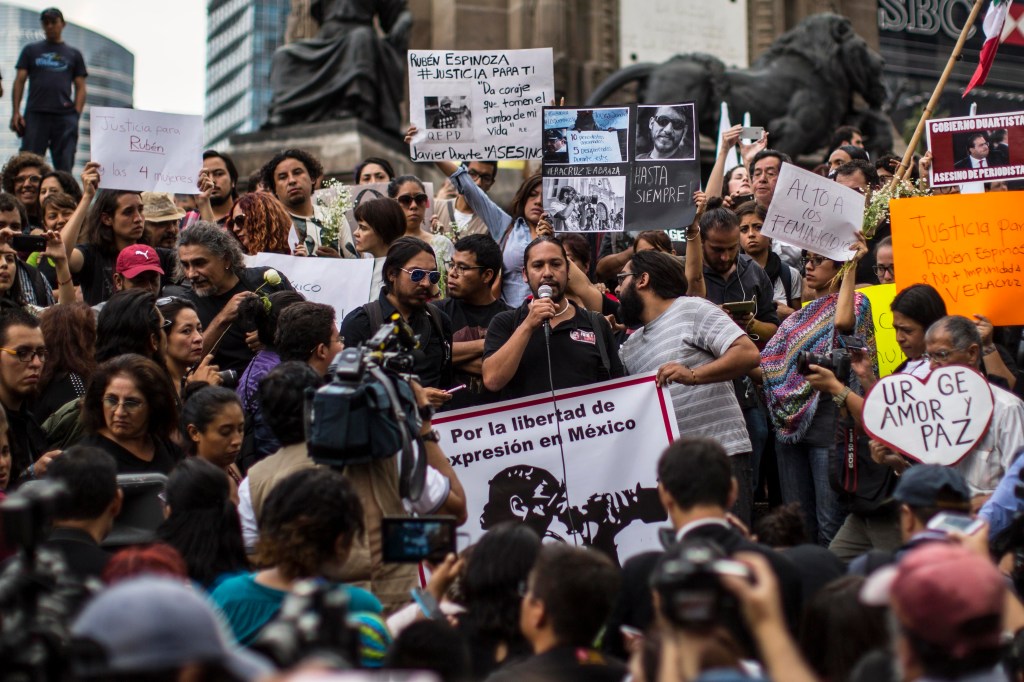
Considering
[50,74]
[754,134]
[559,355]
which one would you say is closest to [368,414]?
[559,355]

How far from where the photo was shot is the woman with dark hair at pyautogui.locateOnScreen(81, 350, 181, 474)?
7.02 m

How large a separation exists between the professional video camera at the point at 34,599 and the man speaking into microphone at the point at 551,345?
4121mm

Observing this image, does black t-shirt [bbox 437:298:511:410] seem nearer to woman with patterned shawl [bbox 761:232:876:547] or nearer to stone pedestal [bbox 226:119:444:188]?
woman with patterned shawl [bbox 761:232:876:547]

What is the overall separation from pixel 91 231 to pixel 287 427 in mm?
4372

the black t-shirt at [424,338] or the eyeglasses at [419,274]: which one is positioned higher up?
the eyeglasses at [419,274]

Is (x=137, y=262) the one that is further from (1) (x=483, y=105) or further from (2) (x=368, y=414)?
(2) (x=368, y=414)

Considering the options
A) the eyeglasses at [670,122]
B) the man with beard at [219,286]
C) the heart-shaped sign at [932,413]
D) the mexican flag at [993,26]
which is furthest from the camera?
the mexican flag at [993,26]

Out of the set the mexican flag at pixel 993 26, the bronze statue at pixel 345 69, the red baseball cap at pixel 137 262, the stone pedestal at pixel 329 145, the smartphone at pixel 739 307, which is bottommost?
the smartphone at pixel 739 307

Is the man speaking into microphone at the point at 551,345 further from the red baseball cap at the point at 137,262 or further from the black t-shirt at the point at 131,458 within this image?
the red baseball cap at the point at 137,262

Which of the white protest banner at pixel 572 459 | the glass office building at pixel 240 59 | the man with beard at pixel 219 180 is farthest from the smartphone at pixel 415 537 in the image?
the glass office building at pixel 240 59

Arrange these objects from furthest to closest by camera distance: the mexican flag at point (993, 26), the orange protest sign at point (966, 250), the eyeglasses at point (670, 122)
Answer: the mexican flag at point (993, 26)
the eyeglasses at point (670, 122)
the orange protest sign at point (966, 250)

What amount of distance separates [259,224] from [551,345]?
2.72 metres

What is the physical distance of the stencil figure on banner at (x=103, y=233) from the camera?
33.7 feet

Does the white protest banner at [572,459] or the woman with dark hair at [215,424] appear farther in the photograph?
the white protest banner at [572,459]
